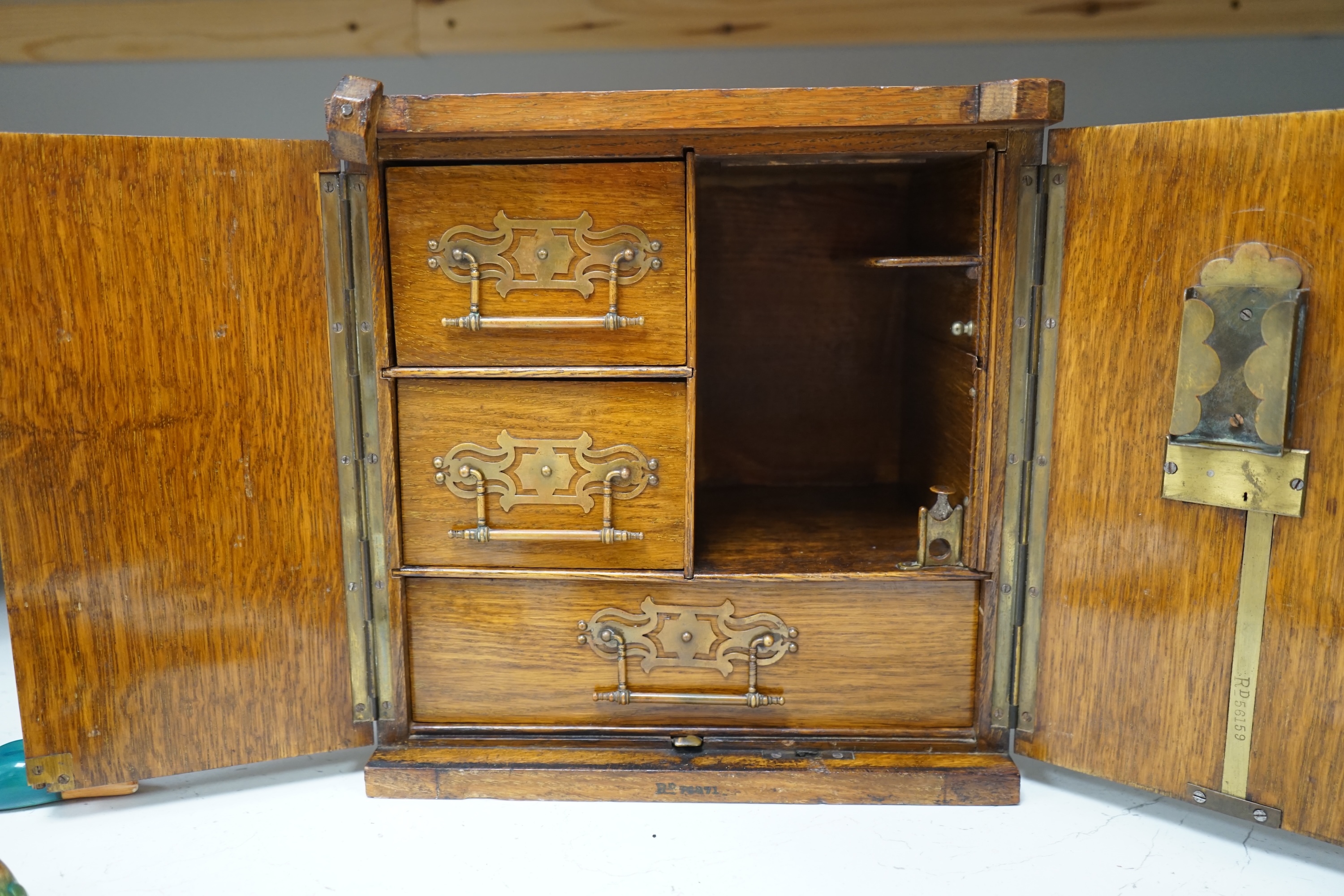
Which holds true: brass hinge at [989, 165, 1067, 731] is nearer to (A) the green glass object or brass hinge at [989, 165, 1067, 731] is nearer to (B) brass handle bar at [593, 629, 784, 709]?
(B) brass handle bar at [593, 629, 784, 709]

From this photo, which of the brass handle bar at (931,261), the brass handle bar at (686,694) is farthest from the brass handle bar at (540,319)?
the brass handle bar at (686,694)

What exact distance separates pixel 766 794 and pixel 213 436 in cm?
90

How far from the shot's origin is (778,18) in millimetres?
1971

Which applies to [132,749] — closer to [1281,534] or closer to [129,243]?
[129,243]

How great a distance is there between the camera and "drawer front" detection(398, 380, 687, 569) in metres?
1.39

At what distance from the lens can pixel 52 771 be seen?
1.38 metres

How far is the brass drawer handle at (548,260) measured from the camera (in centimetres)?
134

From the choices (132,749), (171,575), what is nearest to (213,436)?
(171,575)

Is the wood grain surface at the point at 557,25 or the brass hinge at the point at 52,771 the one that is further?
the wood grain surface at the point at 557,25

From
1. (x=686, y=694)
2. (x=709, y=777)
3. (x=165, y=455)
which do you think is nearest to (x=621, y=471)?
(x=686, y=694)

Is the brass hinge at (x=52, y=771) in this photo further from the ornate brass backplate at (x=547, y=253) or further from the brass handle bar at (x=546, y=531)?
the ornate brass backplate at (x=547, y=253)

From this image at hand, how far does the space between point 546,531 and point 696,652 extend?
0.93ft

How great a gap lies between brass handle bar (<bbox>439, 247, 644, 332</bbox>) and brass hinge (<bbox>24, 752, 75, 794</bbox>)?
0.79 m

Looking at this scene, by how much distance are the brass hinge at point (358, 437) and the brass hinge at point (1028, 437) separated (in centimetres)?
86
